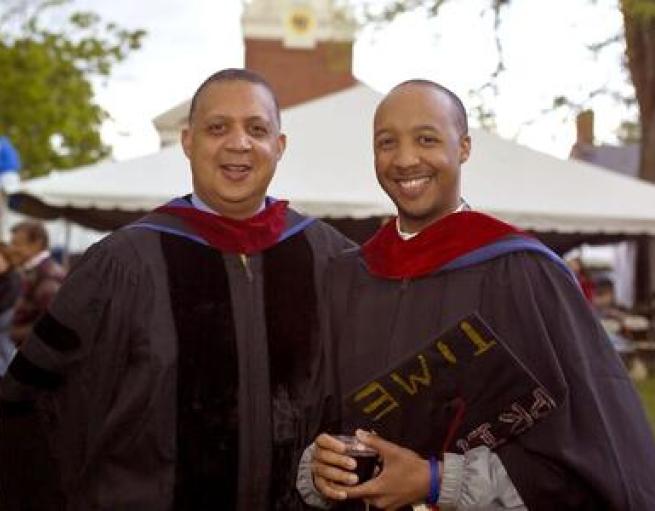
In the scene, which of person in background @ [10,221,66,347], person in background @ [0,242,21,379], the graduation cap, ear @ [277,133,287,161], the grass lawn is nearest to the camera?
the graduation cap

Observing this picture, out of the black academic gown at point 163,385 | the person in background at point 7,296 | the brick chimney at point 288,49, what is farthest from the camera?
the brick chimney at point 288,49

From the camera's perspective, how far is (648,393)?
1078cm

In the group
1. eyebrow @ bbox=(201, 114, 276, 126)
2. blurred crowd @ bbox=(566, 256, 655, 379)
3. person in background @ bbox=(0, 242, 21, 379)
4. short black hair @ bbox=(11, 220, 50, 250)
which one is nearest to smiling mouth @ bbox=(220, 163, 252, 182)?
eyebrow @ bbox=(201, 114, 276, 126)

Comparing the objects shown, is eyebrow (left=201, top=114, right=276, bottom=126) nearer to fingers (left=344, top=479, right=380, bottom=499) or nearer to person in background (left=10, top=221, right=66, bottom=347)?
fingers (left=344, top=479, right=380, bottom=499)

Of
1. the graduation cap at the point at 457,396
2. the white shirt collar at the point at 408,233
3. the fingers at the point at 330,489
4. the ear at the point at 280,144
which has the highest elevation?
the ear at the point at 280,144

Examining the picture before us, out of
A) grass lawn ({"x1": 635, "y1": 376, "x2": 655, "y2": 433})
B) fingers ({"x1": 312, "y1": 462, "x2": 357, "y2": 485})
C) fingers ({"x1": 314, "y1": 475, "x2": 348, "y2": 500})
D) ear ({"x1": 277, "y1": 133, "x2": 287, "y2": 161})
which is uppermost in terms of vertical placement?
ear ({"x1": 277, "y1": 133, "x2": 287, "y2": 161})

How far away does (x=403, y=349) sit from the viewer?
2344 millimetres

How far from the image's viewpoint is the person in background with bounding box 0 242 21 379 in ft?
20.1

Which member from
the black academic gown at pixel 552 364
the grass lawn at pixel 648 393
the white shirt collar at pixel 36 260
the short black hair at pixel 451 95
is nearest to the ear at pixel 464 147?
the short black hair at pixel 451 95

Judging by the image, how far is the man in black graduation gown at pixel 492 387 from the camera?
2170 mm

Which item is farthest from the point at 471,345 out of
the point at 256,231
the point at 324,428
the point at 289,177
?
the point at 289,177

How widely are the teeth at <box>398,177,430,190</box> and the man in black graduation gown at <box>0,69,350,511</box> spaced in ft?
1.45

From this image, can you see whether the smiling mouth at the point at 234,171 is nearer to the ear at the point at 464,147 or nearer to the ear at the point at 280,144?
the ear at the point at 280,144

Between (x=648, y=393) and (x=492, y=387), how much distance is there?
9.14 metres
